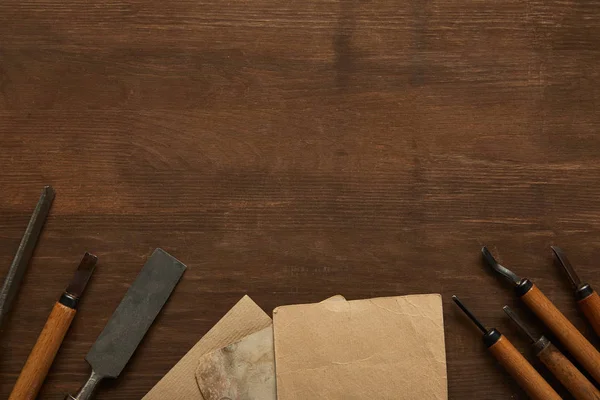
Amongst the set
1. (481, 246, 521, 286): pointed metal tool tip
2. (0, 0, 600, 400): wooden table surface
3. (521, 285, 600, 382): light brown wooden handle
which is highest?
(0, 0, 600, 400): wooden table surface

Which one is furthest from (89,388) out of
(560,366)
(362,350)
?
(560,366)

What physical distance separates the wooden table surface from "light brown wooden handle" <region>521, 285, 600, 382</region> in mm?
37

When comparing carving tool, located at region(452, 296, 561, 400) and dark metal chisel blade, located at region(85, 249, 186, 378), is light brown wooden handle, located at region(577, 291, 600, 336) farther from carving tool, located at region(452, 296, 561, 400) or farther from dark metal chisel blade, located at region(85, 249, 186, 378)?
dark metal chisel blade, located at region(85, 249, 186, 378)

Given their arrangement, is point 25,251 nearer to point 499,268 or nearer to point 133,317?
point 133,317

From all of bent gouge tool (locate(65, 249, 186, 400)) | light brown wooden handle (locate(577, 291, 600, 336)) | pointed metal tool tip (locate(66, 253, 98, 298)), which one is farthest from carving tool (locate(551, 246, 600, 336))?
pointed metal tool tip (locate(66, 253, 98, 298))

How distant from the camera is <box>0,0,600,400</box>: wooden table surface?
87 cm

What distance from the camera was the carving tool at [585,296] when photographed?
0.84 metres

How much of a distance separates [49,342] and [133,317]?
11 centimetres

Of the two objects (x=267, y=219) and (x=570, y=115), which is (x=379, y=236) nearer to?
(x=267, y=219)

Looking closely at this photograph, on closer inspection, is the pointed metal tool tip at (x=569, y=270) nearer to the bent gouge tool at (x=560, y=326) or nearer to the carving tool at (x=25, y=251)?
the bent gouge tool at (x=560, y=326)

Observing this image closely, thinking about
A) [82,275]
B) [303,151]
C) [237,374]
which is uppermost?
[303,151]

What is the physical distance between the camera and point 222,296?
2.84 ft

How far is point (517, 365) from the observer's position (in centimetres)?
82

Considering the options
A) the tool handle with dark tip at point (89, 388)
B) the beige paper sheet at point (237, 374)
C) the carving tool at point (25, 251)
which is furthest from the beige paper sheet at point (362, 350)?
the carving tool at point (25, 251)
